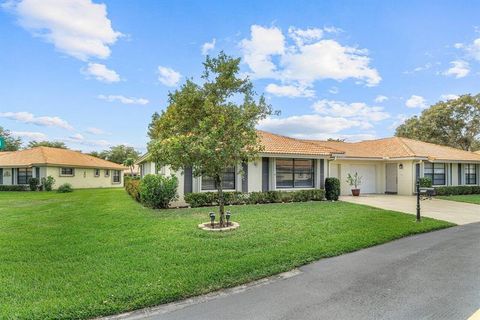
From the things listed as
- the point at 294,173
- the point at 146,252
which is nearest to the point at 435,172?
the point at 294,173

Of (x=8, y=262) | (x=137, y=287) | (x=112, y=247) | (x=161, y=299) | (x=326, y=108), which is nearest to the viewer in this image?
(x=161, y=299)

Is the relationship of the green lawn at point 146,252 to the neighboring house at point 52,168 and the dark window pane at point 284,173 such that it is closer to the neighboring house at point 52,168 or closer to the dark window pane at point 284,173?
the dark window pane at point 284,173

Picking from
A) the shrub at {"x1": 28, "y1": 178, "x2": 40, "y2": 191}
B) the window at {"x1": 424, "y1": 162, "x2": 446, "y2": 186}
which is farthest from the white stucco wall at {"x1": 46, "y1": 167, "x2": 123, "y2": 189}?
the window at {"x1": 424, "y1": 162, "x2": 446, "y2": 186}

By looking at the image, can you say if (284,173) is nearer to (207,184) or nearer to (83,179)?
(207,184)

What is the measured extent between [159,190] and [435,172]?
19966mm

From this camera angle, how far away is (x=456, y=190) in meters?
21.9

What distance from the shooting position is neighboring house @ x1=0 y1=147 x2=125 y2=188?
92.0ft

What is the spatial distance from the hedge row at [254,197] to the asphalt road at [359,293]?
8.82 m

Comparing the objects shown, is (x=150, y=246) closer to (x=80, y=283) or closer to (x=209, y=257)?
(x=209, y=257)

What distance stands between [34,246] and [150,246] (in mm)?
2793

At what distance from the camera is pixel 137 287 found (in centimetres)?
461

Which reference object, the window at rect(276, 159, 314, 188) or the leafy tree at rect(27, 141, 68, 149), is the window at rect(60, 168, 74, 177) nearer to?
the window at rect(276, 159, 314, 188)

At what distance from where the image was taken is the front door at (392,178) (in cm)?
2223

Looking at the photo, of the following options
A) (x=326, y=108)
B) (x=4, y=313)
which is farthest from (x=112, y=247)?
(x=326, y=108)
